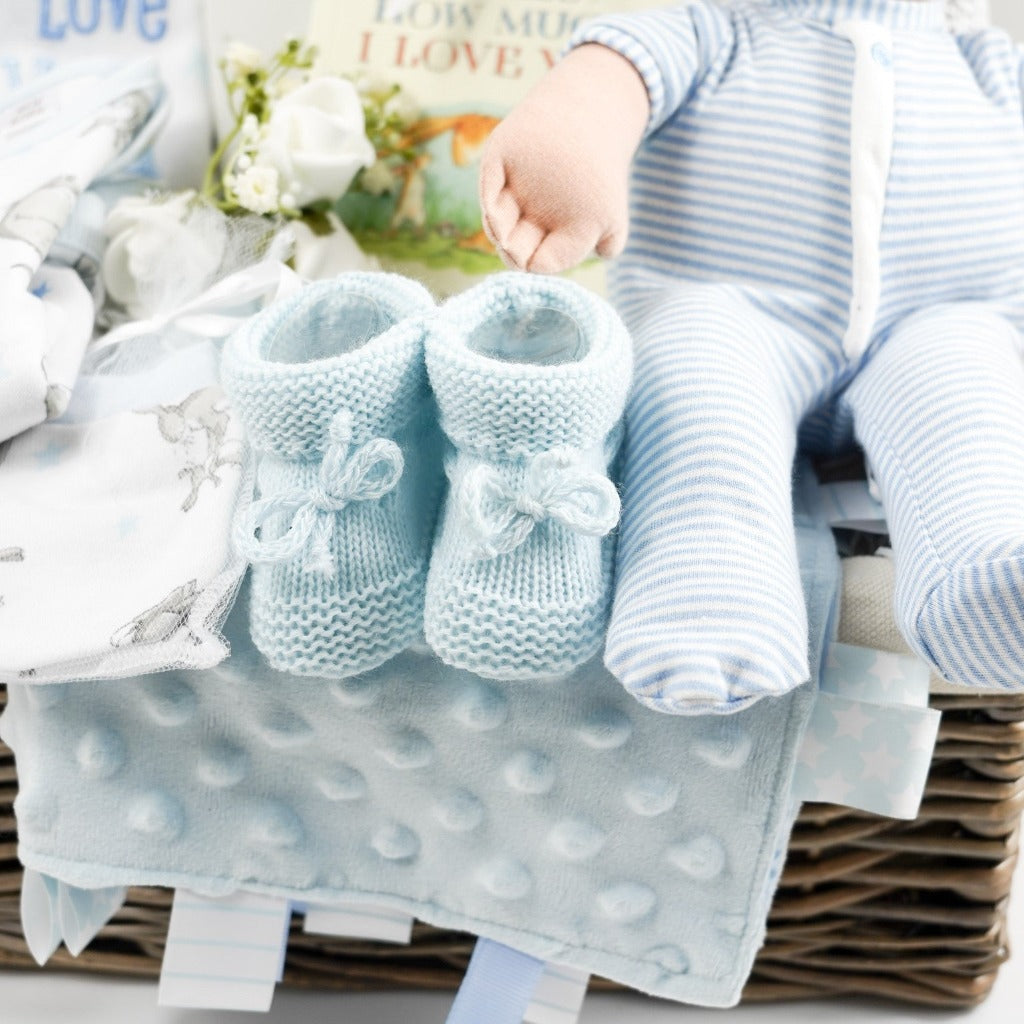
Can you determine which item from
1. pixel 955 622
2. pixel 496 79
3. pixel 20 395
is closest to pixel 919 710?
pixel 955 622

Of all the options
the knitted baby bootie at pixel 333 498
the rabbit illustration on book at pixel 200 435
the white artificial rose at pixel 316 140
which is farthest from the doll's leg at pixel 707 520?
the white artificial rose at pixel 316 140

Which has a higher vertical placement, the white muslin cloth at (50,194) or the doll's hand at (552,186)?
the doll's hand at (552,186)

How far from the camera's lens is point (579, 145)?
1.97 feet

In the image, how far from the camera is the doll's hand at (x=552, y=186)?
59 cm

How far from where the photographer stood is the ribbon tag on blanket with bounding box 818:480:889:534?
0.67 meters

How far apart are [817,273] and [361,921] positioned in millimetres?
474

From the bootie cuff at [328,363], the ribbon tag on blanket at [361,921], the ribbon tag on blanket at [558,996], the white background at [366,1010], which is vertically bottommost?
the white background at [366,1010]

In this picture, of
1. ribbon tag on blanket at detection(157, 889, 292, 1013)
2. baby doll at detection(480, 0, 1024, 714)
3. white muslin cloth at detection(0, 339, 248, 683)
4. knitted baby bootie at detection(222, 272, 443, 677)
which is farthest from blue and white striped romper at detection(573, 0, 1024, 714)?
ribbon tag on blanket at detection(157, 889, 292, 1013)

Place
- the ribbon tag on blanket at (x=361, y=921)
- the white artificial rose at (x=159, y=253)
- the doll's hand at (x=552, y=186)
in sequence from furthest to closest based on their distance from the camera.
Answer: the white artificial rose at (x=159, y=253), the ribbon tag on blanket at (x=361, y=921), the doll's hand at (x=552, y=186)

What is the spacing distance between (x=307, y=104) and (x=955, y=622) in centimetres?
63

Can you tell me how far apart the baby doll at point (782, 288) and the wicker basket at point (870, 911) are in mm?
143

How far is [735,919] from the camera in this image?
616 mm

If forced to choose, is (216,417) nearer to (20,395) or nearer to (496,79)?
(20,395)

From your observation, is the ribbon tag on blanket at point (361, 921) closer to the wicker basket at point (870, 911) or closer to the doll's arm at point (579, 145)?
the wicker basket at point (870, 911)
